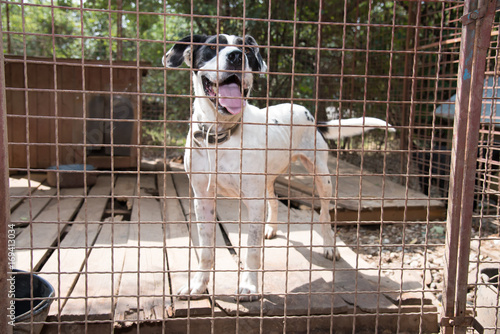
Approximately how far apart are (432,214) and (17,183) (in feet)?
19.4

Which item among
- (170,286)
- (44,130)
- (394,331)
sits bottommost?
(394,331)

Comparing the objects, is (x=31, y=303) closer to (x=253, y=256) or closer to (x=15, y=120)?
(x=253, y=256)

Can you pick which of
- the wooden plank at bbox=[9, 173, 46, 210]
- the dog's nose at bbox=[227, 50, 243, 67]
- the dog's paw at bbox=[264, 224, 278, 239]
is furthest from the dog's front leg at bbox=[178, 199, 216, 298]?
the wooden plank at bbox=[9, 173, 46, 210]

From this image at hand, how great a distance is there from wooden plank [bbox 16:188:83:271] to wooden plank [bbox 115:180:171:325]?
21.2 inches

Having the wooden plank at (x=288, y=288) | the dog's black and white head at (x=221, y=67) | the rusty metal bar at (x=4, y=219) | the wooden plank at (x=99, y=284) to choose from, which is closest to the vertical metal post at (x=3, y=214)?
the rusty metal bar at (x=4, y=219)

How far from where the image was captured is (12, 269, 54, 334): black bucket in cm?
221

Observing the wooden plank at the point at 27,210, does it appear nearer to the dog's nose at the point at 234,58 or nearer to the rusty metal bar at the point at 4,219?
the rusty metal bar at the point at 4,219

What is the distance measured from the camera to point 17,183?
6164 mm

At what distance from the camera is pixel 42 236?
3949 millimetres

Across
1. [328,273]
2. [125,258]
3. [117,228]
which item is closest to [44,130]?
[117,228]

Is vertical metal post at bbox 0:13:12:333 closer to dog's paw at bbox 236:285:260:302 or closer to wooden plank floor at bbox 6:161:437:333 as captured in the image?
wooden plank floor at bbox 6:161:437:333

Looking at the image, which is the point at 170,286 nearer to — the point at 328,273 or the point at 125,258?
the point at 125,258

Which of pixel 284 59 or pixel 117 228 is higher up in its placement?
pixel 284 59

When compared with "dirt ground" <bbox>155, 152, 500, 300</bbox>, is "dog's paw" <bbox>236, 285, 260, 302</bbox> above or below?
above
